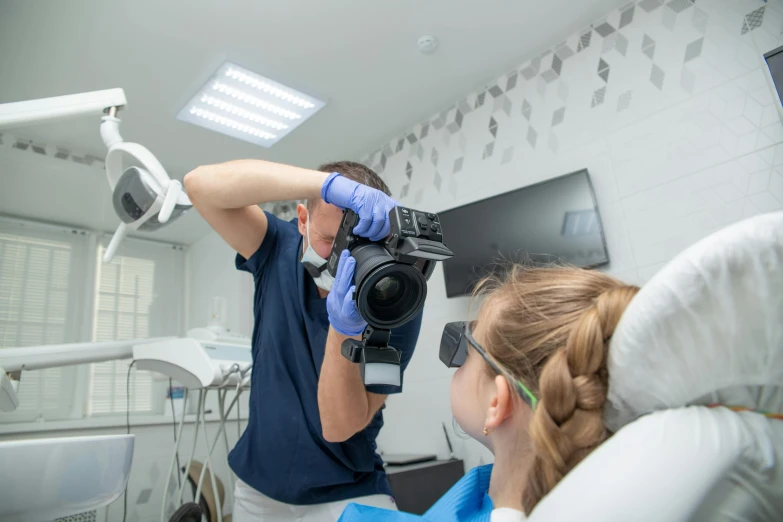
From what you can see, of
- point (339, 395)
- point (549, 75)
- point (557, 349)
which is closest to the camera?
point (557, 349)

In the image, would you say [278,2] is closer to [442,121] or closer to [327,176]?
[442,121]

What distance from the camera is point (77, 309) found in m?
3.65

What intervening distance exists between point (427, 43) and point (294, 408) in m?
1.94

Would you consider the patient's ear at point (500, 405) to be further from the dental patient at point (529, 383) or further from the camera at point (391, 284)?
the camera at point (391, 284)

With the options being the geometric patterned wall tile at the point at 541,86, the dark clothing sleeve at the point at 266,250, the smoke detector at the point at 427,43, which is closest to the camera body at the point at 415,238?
the dark clothing sleeve at the point at 266,250

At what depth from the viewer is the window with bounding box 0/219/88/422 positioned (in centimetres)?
324

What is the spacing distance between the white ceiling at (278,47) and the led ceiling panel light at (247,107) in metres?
0.07

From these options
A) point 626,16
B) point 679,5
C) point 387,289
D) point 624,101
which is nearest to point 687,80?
point 624,101

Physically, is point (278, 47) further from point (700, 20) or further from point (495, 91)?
point (700, 20)

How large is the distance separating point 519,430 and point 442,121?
2.58 metres

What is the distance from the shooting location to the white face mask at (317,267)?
131 cm

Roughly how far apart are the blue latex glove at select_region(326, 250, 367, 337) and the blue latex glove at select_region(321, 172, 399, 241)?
7 cm

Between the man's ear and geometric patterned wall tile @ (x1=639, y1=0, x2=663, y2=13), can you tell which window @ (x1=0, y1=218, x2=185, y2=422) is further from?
geometric patterned wall tile @ (x1=639, y1=0, x2=663, y2=13)

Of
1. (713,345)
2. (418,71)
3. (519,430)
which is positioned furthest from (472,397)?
(418,71)
